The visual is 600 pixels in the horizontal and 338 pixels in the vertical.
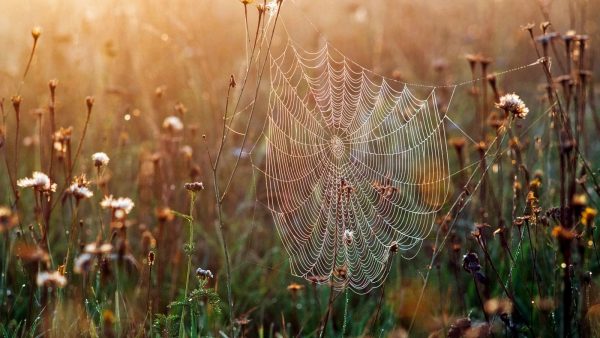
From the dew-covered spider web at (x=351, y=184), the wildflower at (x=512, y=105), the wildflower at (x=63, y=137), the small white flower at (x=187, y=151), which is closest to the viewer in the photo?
the wildflower at (x=512, y=105)

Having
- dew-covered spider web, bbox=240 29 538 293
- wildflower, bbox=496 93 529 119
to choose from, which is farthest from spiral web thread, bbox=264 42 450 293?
wildflower, bbox=496 93 529 119

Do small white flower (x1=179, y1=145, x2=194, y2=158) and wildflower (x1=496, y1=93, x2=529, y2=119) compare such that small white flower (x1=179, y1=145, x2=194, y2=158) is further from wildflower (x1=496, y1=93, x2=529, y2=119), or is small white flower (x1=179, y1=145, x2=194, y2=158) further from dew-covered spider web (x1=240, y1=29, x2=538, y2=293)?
wildflower (x1=496, y1=93, x2=529, y2=119)

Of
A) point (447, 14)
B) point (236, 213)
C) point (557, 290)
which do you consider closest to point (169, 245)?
point (236, 213)

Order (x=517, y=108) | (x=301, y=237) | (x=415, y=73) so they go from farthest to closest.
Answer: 1. (x=415, y=73)
2. (x=301, y=237)
3. (x=517, y=108)

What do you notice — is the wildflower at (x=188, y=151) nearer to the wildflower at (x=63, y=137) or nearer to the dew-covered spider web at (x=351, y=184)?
the dew-covered spider web at (x=351, y=184)

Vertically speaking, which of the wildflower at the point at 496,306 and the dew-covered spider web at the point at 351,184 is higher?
the dew-covered spider web at the point at 351,184

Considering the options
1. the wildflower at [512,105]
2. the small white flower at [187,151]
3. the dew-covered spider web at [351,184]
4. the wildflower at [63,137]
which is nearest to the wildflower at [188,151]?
the small white flower at [187,151]

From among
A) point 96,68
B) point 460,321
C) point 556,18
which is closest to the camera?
point 460,321

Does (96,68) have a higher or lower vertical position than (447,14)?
lower

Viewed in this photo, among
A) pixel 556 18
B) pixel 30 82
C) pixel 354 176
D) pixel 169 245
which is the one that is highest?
pixel 556 18

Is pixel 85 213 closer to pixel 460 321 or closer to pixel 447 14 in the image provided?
pixel 460 321

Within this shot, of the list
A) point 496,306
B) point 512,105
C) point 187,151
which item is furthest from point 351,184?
point 496,306
